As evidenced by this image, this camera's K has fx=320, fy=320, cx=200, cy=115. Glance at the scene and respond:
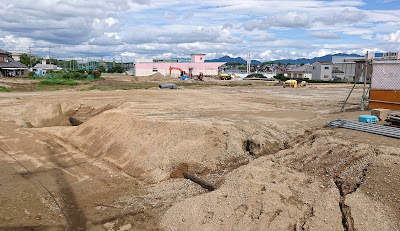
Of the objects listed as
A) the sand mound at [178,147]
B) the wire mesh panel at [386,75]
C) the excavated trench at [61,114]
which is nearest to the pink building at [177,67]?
the excavated trench at [61,114]

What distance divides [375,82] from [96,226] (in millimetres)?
11494

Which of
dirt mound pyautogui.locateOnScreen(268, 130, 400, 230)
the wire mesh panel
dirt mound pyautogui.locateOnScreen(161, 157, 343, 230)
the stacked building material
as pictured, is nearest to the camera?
dirt mound pyautogui.locateOnScreen(268, 130, 400, 230)

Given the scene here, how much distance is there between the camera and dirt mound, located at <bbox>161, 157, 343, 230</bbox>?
18.5ft

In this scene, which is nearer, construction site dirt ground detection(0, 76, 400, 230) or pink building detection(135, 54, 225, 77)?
construction site dirt ground detection(0, 76, 400, 230)

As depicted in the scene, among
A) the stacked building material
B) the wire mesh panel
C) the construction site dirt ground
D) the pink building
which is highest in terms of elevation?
the pink building

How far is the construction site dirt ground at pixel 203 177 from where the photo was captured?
5.88 metres

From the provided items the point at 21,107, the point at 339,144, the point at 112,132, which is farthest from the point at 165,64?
the point at 339,144

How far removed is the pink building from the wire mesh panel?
49.6 m

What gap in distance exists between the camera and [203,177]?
28.2ft

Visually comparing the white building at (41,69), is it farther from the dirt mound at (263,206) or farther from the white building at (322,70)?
the dirt mound at (263,206)

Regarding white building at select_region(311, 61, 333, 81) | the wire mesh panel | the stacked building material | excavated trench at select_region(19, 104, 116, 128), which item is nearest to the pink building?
white building at select_region(311, 61, 333, 81)

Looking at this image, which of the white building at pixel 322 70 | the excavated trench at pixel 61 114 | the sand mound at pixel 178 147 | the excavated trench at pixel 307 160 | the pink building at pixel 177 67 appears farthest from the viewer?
the white building at pixel 322 70

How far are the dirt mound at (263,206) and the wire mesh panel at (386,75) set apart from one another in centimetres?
760

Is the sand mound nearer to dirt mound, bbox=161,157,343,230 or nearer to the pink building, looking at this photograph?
dirt mound, bbox=161,157,343,230
